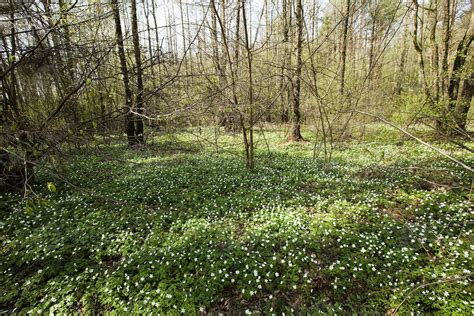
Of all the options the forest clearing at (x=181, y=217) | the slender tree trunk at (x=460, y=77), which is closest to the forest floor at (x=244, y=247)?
the forest clearing at (x=181, y=217)

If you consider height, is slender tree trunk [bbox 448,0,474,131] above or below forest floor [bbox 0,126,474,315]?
above

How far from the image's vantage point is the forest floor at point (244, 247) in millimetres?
3029

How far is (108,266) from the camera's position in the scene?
3705 millimetres

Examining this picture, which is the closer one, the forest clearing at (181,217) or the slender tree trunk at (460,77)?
the forest clearing at (181,217)

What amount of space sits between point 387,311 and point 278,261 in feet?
4.80

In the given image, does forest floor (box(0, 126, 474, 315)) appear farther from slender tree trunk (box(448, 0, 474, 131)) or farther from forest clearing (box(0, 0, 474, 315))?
slender tree trunk (box(448, 0, 474, 131))

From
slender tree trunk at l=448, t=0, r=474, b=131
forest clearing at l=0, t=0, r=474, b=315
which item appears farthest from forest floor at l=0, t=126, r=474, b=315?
slender tree trunk at l=448, t=0, r=474, b=131

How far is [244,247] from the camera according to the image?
152 inches

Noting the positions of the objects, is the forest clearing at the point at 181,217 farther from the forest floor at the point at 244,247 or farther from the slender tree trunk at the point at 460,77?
the slender tree trunk at the point at 460,77

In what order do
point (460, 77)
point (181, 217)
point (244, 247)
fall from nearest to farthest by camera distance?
point (244, 247), point (181, 217), point (460, 77)

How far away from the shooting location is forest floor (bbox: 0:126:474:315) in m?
3.03

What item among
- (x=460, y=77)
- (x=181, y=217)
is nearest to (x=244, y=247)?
(x=181, y=217)

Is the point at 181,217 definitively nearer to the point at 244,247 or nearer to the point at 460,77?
the point at 244,247

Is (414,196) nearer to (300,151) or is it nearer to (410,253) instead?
(410,253)
